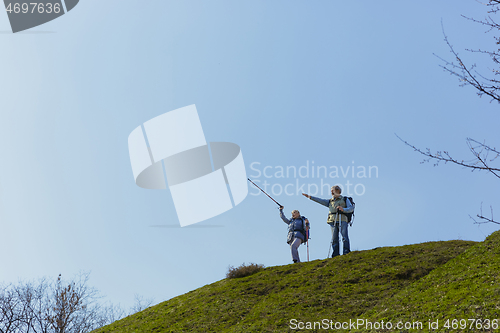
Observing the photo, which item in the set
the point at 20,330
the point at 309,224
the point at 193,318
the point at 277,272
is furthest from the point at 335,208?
the point at 20,330

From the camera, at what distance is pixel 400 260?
1177 centimetres

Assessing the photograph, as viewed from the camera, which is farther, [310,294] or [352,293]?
[310,294]

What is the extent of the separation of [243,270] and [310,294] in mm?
3627

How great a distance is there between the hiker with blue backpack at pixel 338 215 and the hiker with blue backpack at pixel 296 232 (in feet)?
3.91

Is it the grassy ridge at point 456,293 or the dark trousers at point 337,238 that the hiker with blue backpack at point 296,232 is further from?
the grassy ridge at point 456,293

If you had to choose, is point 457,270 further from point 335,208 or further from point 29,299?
point 29,299

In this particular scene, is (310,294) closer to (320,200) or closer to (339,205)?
(339,205)

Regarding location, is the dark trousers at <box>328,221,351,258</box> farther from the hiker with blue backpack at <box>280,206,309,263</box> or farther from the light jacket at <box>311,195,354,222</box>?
the hiker with blue backpack at <box>280,206,309,263</box>

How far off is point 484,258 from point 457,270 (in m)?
0.73

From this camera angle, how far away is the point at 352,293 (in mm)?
10328

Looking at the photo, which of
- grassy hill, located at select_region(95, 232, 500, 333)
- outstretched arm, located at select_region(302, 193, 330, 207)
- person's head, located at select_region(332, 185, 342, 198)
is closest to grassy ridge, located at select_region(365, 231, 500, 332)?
grassy hill, located at select_region(95, 232, 500, 333)

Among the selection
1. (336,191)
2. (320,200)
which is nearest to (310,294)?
(320,200)

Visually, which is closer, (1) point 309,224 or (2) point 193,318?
(2) point 193,318

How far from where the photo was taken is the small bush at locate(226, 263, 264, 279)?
13.7 m
